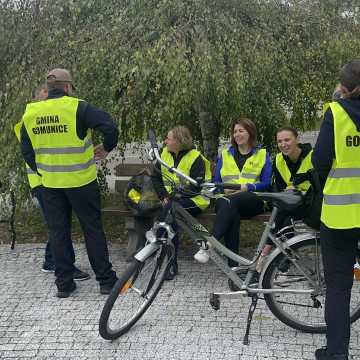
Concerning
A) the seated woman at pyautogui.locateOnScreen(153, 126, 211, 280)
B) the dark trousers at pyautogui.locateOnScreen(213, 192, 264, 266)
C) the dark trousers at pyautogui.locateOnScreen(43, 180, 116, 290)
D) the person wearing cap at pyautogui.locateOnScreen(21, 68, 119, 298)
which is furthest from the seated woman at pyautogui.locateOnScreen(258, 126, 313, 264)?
the dark trousers at pyautogui.locateOnScreen(43, 180, 116, 290)

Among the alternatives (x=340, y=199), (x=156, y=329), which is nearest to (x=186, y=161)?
(x=156, y=329)

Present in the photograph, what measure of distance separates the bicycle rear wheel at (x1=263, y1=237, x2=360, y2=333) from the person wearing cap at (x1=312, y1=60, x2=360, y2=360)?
1.49ft

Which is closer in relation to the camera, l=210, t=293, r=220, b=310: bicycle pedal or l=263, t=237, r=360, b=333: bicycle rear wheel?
l=263, t=237, r=360, b=333: bicycle rear wheel

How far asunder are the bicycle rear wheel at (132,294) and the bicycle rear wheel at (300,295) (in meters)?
0.76

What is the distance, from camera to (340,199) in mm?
3104

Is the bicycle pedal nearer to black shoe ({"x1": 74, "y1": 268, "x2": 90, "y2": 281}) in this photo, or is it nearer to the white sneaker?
the white sneaker

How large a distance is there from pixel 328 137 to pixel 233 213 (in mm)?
1673

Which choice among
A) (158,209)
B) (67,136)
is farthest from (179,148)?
(67,136)

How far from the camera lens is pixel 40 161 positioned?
4.43 meters

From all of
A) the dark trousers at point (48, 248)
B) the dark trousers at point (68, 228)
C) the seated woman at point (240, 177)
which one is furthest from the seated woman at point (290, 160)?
the dark trousers at point (48, 248)

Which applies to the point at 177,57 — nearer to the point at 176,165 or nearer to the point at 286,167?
the point at 176,165

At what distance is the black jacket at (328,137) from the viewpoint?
117 inches

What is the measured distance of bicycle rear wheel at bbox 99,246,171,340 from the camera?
364 cm

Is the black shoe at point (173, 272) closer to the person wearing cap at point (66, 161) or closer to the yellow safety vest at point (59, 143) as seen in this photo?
the person wearing cap at point (66, 161)
